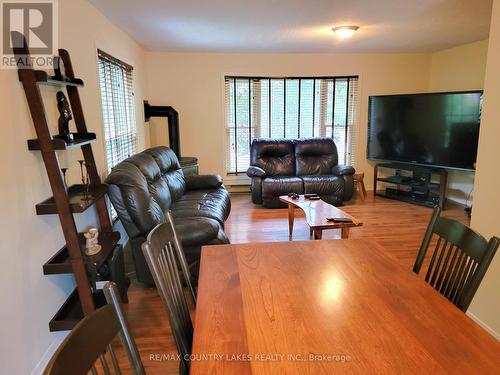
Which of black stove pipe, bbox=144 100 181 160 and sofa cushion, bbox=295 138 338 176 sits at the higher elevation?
black stove pipe, bbox=144 100 181 160

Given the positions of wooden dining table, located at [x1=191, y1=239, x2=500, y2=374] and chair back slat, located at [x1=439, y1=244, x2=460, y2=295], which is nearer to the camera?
wooden dining table, located at [x1=191, y1=239, x2=500, y2=374]

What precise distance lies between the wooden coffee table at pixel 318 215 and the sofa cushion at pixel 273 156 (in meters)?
1.48

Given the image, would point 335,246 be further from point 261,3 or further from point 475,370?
point 261,3

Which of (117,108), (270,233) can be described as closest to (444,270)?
(270,233)

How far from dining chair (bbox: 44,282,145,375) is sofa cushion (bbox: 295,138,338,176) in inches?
200

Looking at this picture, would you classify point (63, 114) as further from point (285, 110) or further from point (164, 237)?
point (285, 110)

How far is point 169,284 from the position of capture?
4.31 ft

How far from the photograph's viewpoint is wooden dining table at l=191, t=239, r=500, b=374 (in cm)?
→ 97

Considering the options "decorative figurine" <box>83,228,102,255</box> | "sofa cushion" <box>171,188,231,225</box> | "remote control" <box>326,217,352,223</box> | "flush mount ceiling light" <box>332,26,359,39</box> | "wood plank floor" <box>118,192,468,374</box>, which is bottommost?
"wood plank floor" <box>118,192,468,374</box>

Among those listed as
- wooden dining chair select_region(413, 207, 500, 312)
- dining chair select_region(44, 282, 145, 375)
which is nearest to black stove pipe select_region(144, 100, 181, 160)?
wooden dining chair select_region(413, 207, 500, 312)

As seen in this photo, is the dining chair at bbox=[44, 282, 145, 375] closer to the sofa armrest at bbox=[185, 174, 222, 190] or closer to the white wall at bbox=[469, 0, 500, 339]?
the white wall at bbox=[469, 0, 500, 339]

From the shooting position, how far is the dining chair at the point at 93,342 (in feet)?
2.46

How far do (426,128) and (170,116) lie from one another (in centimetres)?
374

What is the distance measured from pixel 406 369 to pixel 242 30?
160 inches
